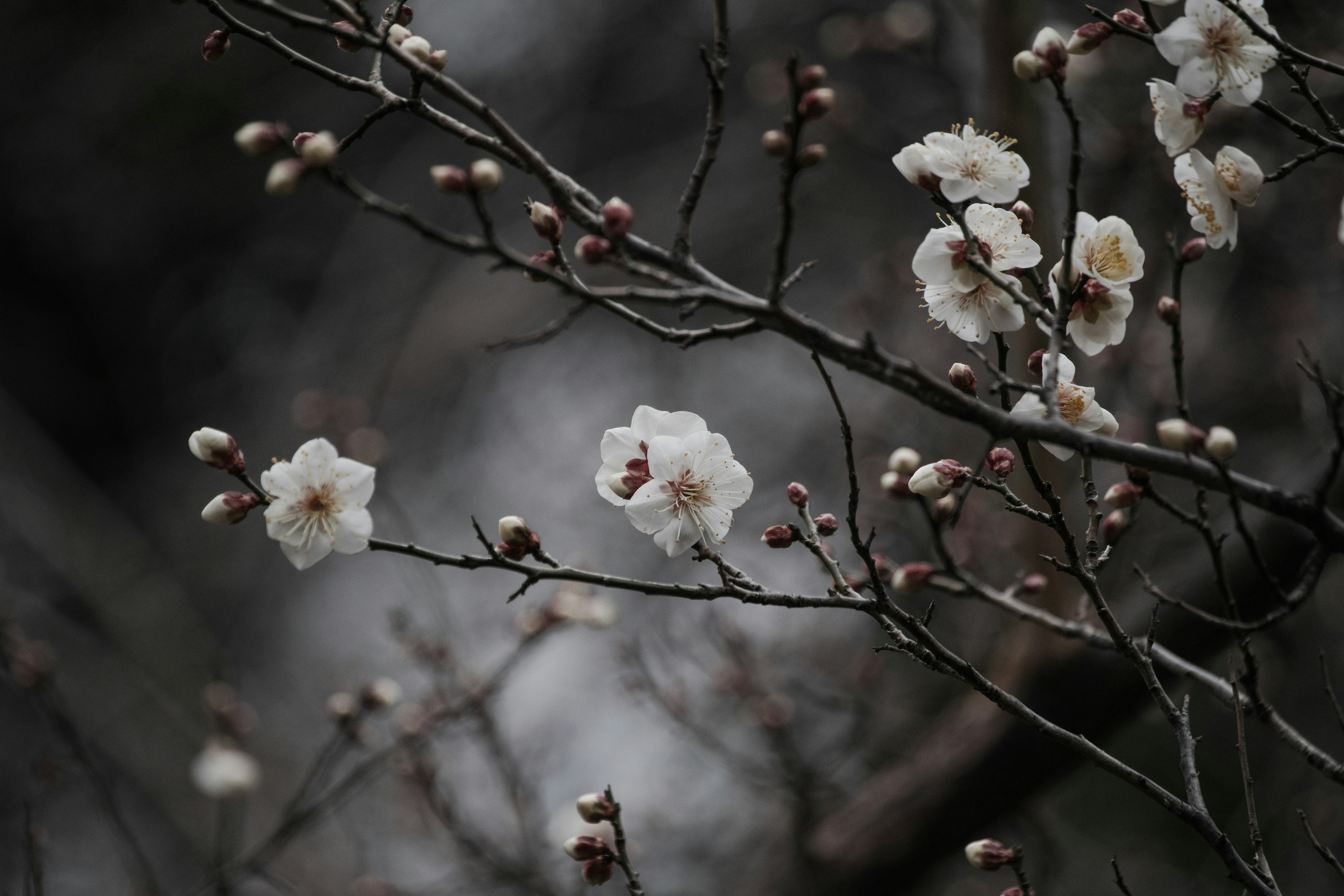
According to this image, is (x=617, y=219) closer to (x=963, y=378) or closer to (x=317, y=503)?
(x=963, y=378)

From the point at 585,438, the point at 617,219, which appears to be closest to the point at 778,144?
the point at 617,219

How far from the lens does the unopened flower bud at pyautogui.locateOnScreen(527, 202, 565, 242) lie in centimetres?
100

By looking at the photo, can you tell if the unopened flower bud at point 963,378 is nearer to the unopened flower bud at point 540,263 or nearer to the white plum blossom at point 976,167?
the white plum blossom at point 976,167

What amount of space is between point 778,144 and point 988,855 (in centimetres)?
101

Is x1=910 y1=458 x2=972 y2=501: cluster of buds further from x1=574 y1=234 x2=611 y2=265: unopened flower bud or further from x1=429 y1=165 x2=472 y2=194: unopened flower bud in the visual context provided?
x1=429 y1=165 x2=472 y2=194: unopened flower bud

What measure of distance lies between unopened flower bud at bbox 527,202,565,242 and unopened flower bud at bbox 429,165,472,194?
12 centimetres

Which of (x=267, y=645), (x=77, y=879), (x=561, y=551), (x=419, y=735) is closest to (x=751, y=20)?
(x=561, y=551)

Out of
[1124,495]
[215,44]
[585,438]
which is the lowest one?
[1124,495]

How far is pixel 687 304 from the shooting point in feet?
2.82

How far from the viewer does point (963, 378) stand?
117 centimetres

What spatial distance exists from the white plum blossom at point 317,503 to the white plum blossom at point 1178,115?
1.20 metres

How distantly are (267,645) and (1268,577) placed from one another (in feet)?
20.1

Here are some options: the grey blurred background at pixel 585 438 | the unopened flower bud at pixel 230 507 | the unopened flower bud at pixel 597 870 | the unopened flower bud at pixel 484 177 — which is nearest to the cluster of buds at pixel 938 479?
the unopened flower bud at pixel 484 177

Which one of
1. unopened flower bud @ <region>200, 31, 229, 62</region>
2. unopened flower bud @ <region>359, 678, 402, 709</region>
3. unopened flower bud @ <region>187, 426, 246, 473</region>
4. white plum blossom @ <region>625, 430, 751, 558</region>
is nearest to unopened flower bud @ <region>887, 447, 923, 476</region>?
white plum blossom @ <region>625, 430, 751, 558</region>
